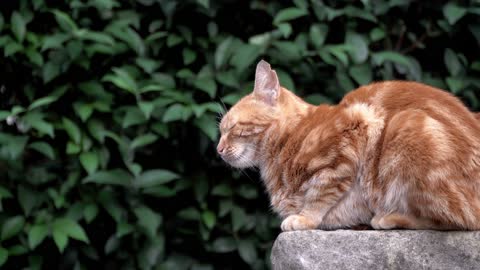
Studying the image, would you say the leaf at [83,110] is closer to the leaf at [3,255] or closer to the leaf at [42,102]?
the leaf at [42,102]

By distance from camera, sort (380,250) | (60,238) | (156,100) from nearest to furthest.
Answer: (380,250)
(60,238)
(156,100)

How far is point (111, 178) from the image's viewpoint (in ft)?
12.6

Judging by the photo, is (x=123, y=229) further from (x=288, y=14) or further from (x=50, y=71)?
(x=288, y=14)

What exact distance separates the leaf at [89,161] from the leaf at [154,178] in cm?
22

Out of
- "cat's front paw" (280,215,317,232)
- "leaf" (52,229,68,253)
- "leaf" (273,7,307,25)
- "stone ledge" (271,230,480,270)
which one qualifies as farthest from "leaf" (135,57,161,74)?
"stone ledge" (271,230,480,270)

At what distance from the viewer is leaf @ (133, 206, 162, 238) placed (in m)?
3.87

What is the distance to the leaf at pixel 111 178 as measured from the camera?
12.5ft

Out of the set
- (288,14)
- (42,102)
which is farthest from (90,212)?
(288,14)

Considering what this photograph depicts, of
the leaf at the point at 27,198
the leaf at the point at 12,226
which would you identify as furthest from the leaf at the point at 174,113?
the leaf at the point at 12,226

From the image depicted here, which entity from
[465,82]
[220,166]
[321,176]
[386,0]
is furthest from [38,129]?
[465,82]

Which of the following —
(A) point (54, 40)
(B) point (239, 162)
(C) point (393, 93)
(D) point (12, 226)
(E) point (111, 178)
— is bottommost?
(D) point (12, 226)

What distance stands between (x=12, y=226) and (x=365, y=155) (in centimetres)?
209

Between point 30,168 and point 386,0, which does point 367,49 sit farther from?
point 30,168

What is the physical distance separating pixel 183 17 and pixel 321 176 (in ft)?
6.35
